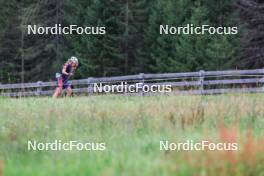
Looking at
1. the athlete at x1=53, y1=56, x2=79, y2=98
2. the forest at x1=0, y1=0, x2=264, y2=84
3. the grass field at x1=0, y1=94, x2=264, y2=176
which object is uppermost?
the forest at x1=0, y1=0, x2=264, y2=84

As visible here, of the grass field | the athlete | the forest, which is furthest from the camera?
the forest

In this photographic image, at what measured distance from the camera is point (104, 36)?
4022 cm

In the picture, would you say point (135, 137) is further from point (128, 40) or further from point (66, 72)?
point (128, 40)

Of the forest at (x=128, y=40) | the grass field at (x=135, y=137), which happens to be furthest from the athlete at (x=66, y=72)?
the forest at (x=128, y=40)

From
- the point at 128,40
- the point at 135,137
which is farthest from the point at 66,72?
the point at 128,40

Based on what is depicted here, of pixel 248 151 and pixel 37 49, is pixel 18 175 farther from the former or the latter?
pixel 37 49

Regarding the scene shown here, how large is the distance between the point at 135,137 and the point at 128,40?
1383 inches

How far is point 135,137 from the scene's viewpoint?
698 cm

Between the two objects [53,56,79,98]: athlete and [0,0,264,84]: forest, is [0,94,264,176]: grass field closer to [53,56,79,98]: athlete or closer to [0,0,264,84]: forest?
[53,56,79,98]: athlete

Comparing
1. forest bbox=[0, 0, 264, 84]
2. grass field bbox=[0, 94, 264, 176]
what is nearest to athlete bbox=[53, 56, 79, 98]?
grass field bbox=[0, 94, 264, 176]

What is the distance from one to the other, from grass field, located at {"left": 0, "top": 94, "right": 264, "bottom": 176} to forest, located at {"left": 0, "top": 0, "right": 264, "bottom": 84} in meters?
25.4

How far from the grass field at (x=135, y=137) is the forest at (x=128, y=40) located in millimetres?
25406

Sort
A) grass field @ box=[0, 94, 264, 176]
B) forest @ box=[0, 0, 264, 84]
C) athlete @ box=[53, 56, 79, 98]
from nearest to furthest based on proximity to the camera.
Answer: grass field @ box=[0, 94, 264, 176] < athlete @ box=[53, 56, 79, 98] < forest @ box=[0, 0, 264, 84]

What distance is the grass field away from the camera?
17.6ft
